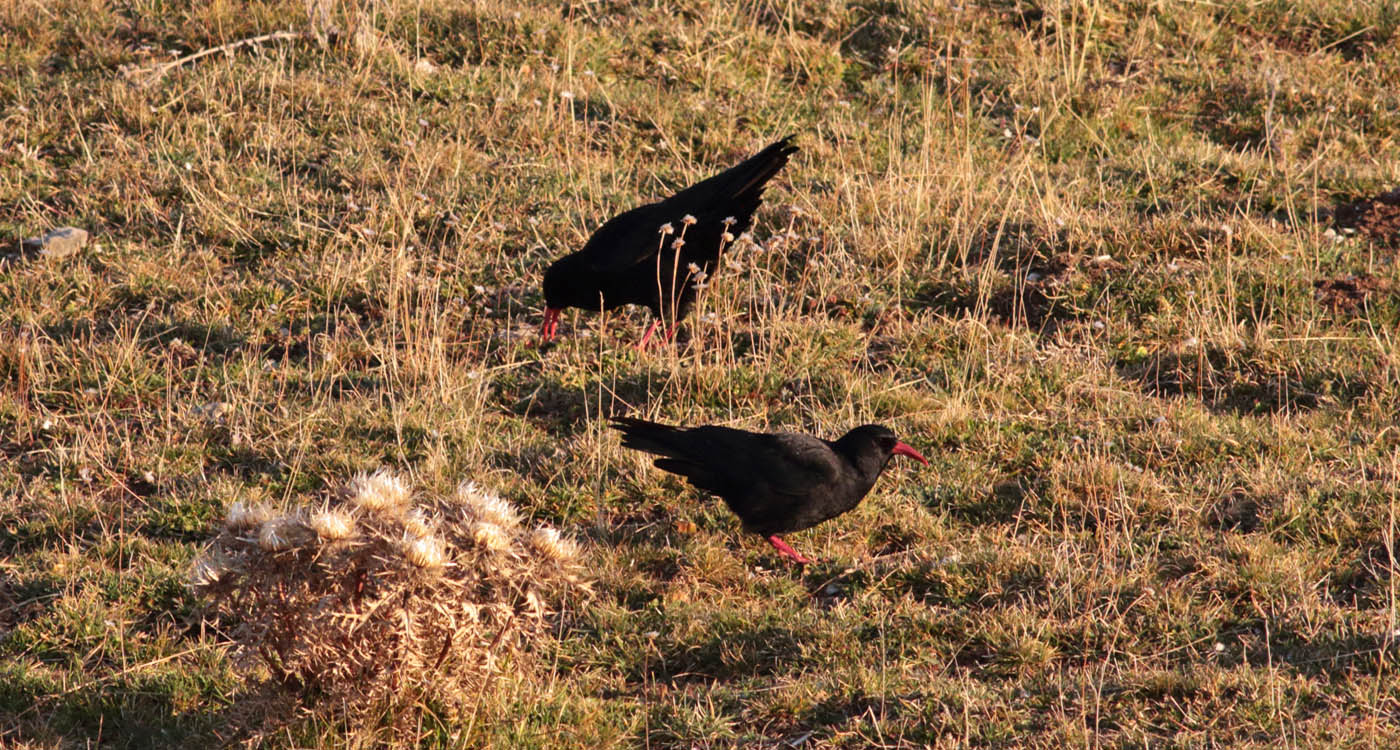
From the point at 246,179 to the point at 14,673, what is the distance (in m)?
4.63

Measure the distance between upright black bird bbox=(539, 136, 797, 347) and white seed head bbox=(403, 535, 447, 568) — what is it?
356 cm

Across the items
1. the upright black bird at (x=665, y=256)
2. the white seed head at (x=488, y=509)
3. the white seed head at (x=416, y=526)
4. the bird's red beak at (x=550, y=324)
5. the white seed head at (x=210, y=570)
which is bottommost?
the bird's red beak at (x=550, y=324)

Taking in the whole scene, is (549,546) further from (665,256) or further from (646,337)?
(665,256)

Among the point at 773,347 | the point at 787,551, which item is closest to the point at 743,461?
the point at 787,551

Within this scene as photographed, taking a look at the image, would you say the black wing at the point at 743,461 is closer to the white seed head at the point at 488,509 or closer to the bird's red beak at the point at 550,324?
the white seed head at the point at 488,509

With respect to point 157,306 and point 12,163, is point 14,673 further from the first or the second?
point 12,163

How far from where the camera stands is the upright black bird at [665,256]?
727 centimetres

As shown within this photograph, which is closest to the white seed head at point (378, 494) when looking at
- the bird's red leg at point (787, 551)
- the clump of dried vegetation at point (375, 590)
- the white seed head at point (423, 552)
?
the clump of dried vegetation at point (375, 590)

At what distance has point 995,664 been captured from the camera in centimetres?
492

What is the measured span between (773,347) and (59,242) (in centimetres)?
413

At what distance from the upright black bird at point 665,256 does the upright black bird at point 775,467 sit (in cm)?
166

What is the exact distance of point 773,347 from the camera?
7125 millimetres

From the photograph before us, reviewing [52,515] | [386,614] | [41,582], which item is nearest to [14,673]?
[41,582]

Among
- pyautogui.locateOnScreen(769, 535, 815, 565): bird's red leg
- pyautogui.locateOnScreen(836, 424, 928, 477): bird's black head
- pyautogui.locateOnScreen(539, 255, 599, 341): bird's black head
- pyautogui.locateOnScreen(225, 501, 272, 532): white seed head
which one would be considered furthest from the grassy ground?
pyautogui.locateOnScreen(225, 501, 272, 532): white seed head
